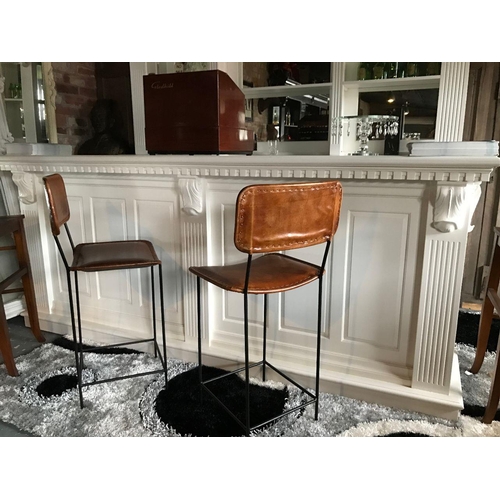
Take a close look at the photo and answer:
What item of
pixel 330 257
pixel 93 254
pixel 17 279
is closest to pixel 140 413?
pixel 93 254

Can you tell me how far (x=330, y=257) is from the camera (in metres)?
1.78

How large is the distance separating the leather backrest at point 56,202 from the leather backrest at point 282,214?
0.74m

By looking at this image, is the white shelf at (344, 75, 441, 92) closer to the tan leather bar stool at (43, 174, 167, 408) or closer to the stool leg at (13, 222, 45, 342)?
the tan leather bar stool at (43, 174, 167, 408)

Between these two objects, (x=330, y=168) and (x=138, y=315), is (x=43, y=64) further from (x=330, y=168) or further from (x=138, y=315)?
(x=330, y=168)

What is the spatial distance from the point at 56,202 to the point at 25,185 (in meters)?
0.85

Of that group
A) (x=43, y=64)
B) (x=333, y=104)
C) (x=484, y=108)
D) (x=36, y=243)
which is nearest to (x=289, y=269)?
(x=36, y=243)

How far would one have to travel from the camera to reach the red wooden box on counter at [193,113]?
5.92 feet

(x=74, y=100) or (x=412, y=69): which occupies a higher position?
(x=412, y=69)

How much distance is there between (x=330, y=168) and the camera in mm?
1635

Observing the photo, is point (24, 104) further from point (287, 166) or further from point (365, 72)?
point (365, 72)

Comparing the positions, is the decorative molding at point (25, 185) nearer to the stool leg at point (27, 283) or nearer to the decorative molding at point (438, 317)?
the stool leg at point (27, 283)

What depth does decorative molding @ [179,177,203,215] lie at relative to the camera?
189 centimetres

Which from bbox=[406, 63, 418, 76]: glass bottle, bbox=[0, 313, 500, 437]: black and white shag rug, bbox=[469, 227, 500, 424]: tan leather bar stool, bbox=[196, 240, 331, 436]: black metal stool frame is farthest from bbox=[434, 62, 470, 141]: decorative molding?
bbox=[196, 240, 331, 436]: black metal stool frame

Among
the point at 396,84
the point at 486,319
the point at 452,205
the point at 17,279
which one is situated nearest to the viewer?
the point at 452,205
